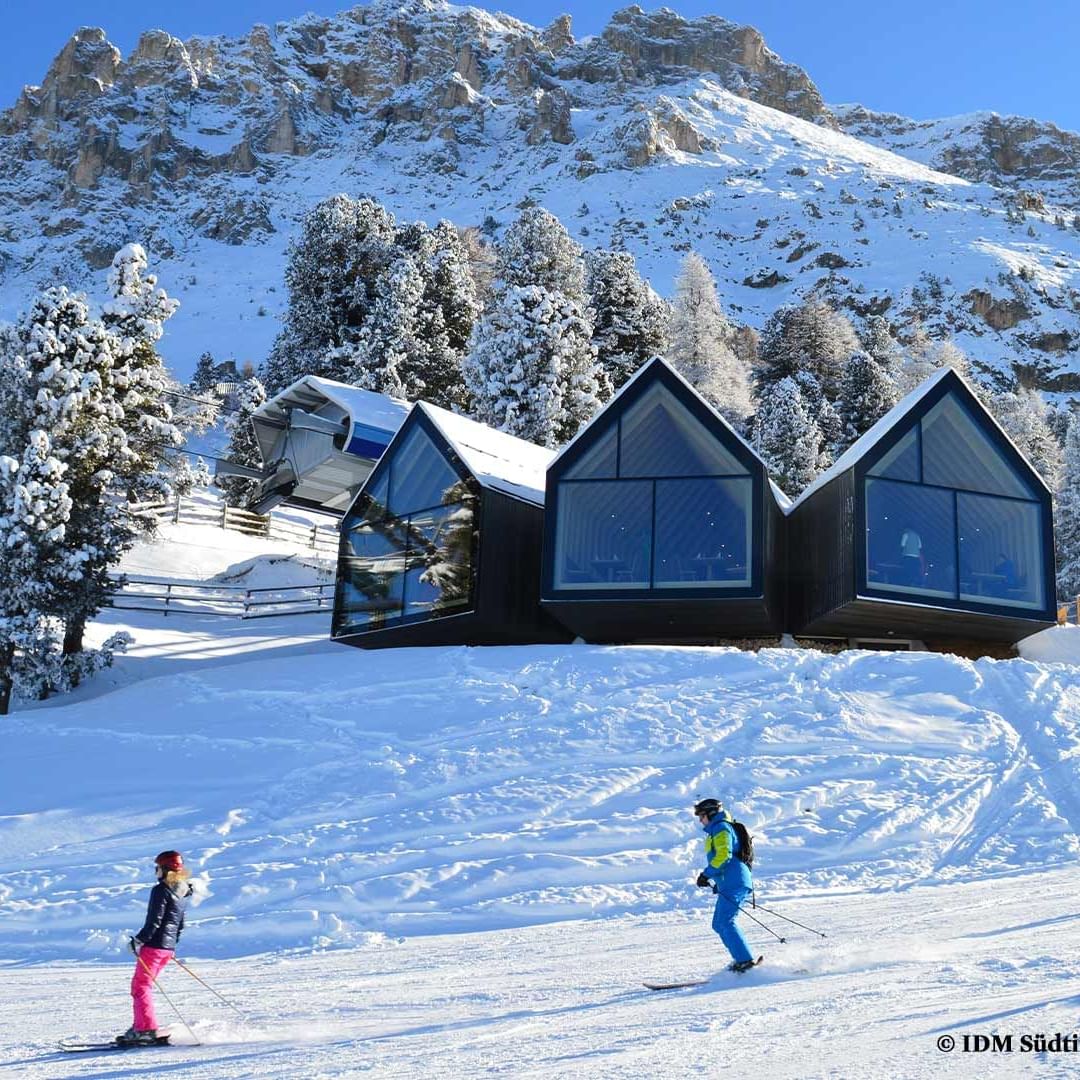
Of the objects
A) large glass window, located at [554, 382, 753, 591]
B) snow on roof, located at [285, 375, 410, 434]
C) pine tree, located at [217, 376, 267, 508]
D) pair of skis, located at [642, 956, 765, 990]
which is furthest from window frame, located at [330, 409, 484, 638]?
pine tree, located at [217, 376, 267, 508]

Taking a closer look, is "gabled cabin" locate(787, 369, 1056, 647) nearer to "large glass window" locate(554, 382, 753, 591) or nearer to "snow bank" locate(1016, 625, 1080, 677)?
"snow bank" locate(1016, 625, 1080, 677)

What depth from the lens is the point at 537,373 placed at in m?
36.2

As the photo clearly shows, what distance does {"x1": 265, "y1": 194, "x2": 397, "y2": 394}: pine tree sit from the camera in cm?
4578

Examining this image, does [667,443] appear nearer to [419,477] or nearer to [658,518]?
[658,518]

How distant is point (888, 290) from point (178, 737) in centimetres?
9358

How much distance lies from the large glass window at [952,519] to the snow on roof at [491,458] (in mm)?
5290

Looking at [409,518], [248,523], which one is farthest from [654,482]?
[248,523]

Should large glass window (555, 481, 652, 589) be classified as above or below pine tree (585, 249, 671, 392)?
below

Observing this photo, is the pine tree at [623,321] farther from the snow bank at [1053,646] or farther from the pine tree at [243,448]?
the snow bank at [1053,646]

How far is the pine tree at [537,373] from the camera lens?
3597 centimetres

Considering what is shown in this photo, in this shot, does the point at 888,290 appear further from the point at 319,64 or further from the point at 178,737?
the point at 319,64

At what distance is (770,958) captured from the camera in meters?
8.12

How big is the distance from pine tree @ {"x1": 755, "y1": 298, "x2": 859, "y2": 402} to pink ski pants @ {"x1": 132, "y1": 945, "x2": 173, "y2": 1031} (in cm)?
5377

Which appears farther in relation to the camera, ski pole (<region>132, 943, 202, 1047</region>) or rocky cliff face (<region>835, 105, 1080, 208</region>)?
rocky cliff face (<region>835, 105, 1080, 208</region>)
